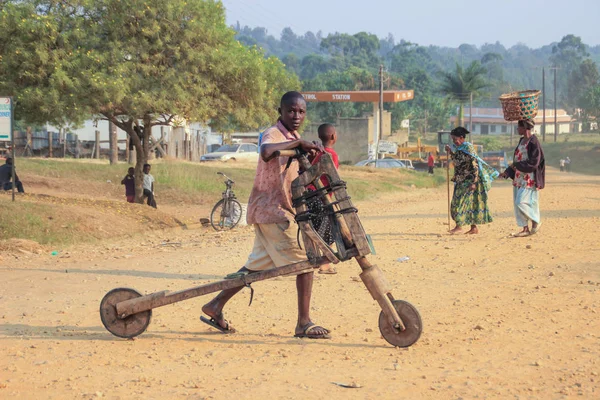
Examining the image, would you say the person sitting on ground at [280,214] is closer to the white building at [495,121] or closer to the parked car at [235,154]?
the parked car at [235,154]

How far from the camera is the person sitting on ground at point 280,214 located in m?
5.93

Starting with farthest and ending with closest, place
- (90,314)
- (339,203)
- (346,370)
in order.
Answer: (90,314) → (339,203) → (346,370)

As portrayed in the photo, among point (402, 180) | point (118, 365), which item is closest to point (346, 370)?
point (118, 365)

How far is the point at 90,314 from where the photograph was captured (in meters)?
7.28

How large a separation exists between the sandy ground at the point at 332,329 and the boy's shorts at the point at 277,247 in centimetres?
60

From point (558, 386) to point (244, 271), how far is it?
238 centimetres

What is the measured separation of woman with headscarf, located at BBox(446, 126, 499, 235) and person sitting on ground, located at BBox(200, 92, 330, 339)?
710 centimetres

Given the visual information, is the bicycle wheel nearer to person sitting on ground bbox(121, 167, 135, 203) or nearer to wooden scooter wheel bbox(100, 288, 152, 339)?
person sitting on ground bbox(121, 167, 135, 203)

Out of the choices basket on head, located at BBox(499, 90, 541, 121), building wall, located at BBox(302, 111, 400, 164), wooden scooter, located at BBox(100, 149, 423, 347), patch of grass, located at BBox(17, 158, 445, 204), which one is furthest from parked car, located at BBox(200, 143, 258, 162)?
wooden scooter, located at BBox(100, 149, 423, 347)

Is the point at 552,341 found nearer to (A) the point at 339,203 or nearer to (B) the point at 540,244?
(A) the point at 339,203

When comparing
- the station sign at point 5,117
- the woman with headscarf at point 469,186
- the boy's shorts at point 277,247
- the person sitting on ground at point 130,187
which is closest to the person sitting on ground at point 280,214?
the boy's shorts at point 277,247

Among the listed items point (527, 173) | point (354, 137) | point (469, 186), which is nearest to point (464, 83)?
point (354, 137)

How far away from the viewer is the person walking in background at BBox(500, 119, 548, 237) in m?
11.9

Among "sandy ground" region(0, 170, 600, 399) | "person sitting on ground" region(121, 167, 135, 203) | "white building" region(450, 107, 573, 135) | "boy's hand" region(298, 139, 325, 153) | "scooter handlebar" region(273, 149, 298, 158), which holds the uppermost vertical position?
"white building" region(450, 107, 573, 135)
